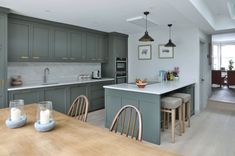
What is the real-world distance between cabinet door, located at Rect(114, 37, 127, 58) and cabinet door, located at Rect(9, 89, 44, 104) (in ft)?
9.49

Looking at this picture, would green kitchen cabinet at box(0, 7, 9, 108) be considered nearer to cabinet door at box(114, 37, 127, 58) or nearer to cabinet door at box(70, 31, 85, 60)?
cabinet door at box(70, 31, 85, 60)

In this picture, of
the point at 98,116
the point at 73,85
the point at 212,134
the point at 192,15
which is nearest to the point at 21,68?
the point at 73,85

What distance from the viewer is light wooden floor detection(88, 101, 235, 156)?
9.05ft

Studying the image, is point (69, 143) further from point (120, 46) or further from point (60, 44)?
point (120, 46)

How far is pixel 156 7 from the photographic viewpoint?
3.25 meters

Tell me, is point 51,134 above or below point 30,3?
below

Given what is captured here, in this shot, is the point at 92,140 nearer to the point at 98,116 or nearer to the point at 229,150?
the point at 229,150

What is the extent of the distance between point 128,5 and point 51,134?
2.58 m

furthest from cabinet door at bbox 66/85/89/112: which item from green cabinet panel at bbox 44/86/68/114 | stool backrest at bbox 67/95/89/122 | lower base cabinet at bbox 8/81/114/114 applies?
stool backrest at bbox 67/95/89/122

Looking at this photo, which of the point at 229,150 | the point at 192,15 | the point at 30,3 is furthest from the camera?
the point at 192,15

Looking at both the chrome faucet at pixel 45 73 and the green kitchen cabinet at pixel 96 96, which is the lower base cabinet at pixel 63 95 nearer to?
the green kitchen cabinet at pixel 96 96

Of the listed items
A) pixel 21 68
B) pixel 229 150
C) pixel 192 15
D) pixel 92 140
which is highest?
pixel 192 15

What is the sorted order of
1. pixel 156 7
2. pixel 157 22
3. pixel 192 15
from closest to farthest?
1. pixel 156 7
2. pixel 192 15
3. pixel 157 22

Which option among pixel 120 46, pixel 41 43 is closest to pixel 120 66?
pixel 120 46
